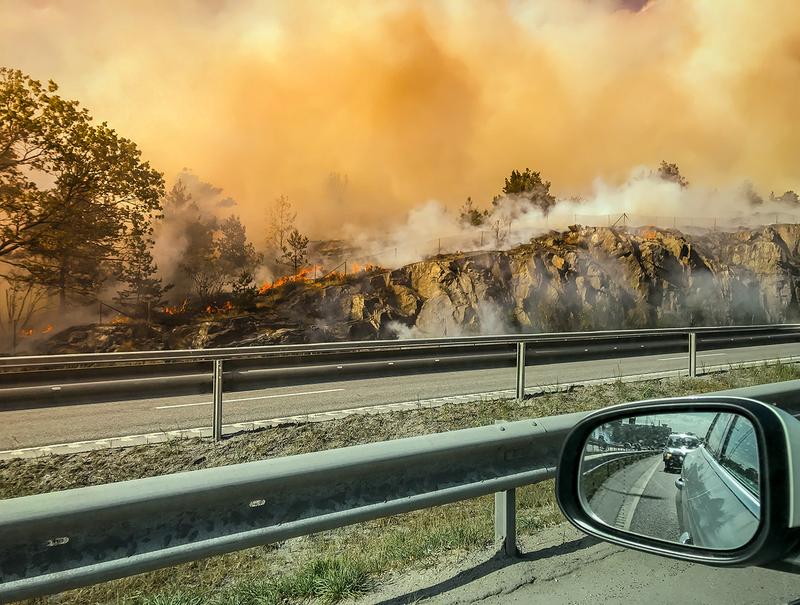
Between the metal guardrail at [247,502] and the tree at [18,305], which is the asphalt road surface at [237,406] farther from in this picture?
the tree at [18,305]

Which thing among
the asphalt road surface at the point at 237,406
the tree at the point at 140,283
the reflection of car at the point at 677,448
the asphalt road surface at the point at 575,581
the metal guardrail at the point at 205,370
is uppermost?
the tree at the point at 140,283

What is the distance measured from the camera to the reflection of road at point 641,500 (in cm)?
212

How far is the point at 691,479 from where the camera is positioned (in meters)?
2.04

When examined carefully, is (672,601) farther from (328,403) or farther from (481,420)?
(328,403)

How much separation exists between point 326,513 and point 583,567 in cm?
154

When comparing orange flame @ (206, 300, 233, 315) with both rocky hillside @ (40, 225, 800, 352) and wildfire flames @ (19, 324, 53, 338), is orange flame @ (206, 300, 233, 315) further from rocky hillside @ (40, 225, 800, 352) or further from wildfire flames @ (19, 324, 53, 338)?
wildfire flames @ (19, 324, 53, 338)

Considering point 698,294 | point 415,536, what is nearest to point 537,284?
point 698,294

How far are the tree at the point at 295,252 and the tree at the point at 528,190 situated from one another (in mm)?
21127

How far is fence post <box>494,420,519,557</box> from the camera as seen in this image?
12.8 feet

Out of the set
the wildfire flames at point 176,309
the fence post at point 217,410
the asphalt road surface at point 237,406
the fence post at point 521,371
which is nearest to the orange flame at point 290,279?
the wildfire flames at point 176,309

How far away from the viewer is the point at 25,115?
18.5m

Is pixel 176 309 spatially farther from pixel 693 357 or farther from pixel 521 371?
pixel 693 357

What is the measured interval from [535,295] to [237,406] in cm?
2665

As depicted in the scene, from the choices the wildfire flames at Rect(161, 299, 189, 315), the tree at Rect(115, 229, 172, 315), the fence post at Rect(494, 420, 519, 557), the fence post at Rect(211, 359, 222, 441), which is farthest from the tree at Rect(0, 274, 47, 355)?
the fence post at Rect(494, 420, 519, 557)
